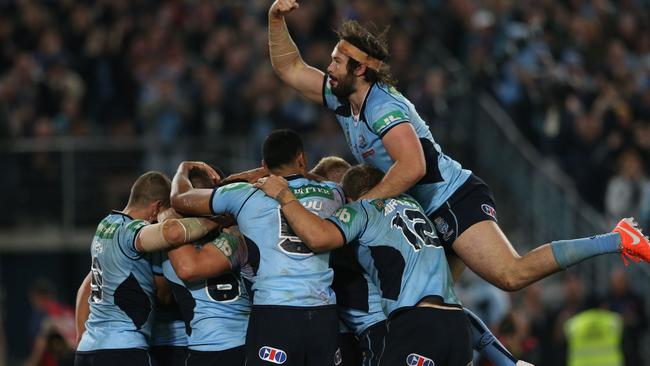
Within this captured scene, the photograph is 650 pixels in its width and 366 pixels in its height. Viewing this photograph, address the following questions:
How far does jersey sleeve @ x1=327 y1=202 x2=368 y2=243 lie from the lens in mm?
7949

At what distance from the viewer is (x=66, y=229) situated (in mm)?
17531

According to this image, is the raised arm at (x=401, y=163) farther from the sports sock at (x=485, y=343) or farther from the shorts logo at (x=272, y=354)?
the sports sock at (x=485, y=343)

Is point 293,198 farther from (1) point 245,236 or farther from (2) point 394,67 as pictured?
(2) point 394,67

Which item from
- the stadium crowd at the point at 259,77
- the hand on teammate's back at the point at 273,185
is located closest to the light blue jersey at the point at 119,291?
the hand on teammate's back at the point at 273,185

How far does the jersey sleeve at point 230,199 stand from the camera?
26.2 ft

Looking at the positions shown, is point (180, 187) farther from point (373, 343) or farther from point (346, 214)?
point (373, 343)

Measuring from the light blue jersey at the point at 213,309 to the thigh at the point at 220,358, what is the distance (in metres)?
0.03

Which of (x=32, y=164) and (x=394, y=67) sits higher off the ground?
(x=394, y=67)

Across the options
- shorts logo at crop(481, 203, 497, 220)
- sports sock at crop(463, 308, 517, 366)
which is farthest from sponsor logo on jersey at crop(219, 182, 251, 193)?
sports sock at crop(463, 308, 517, 366)

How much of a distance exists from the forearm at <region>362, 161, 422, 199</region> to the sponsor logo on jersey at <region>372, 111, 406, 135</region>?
0.28 metres

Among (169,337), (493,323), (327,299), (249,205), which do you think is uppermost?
(249,205)

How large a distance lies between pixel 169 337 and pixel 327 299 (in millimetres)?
1336

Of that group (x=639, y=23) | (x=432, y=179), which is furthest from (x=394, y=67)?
(x=432, y=179)

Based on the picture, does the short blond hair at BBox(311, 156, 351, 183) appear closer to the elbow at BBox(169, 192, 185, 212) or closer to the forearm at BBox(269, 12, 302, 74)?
the forearm at BBox(269, 12, 302, 74)
